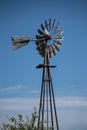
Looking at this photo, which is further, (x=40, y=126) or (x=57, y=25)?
(x=57, y=25)

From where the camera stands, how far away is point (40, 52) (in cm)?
3033

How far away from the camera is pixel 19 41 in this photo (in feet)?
100

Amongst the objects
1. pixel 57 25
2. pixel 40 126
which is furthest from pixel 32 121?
pixel 57 25

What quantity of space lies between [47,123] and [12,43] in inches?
317

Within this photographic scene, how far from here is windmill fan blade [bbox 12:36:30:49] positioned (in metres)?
30.3

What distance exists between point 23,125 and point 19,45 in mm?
7445

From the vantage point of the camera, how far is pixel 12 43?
99.1ft

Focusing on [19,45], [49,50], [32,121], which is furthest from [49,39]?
[32,121]

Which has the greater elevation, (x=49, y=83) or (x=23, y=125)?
(x=49, y=83)

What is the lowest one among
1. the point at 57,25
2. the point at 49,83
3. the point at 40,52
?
the point at 49,83

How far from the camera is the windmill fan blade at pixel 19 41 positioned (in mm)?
30281

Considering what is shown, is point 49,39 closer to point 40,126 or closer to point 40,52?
point 40,52

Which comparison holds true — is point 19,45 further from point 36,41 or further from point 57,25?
point 57,25

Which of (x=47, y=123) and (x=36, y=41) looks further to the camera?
(x=36, y=41)
